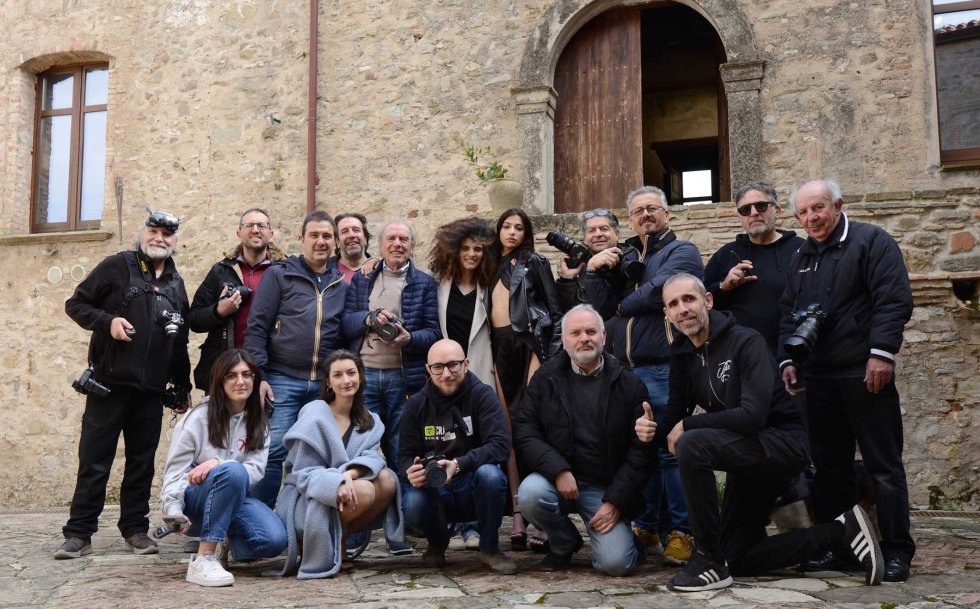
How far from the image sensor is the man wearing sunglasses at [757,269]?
4102 mm

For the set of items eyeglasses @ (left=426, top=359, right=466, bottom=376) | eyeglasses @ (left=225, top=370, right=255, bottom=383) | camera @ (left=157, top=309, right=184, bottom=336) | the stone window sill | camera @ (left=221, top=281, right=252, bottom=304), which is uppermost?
the stone window sill

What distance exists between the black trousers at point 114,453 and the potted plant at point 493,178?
3329 mm

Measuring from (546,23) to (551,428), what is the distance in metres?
5.01

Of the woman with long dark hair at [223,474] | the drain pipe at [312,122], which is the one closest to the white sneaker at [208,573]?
the woman with long dark hair at [223,474]

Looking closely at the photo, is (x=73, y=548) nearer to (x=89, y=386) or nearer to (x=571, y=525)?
(x=89, y=386)

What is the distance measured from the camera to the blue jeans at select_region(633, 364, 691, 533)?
4000mm

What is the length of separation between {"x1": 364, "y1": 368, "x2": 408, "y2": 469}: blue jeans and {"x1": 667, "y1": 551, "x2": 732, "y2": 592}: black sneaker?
1.70m

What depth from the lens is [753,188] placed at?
4.19 m

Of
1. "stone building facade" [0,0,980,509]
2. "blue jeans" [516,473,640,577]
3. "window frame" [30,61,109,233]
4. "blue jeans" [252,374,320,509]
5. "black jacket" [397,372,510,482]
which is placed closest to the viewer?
"blue jeans" [516,473,640,577]

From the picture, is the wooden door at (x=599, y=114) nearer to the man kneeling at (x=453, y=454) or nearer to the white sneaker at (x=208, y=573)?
the man kneeling at (x=453, y=454)

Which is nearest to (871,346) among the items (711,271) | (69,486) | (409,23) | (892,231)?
(711,271)

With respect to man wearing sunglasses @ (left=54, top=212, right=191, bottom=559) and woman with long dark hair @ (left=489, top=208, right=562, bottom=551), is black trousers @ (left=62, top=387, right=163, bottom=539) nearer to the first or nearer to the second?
man wearing sunglasses @ (left=54, top=212, right=191, bottom=559)

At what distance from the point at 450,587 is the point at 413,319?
1520mm

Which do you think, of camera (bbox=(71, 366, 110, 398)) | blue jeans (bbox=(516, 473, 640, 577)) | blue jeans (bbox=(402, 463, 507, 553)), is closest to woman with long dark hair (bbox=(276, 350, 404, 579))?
blue jeans (bbox=(402, 463, 507, 553))
